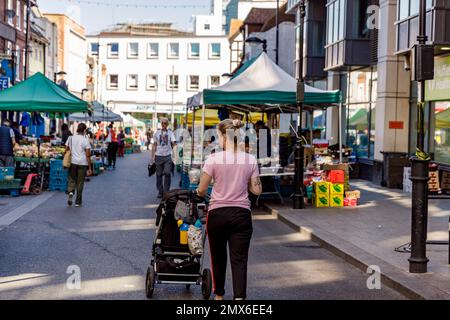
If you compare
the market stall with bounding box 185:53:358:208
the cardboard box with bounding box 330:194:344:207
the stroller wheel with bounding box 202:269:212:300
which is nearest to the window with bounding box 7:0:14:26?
the market stall with bounding box 185:53:358:208

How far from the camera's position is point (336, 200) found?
56.6ft

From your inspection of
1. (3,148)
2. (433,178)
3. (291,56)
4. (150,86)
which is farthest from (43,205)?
(150,86)

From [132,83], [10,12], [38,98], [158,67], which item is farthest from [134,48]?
[38,98]

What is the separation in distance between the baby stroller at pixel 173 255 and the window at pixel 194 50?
262 ft

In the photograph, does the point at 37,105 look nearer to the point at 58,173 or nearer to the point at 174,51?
the point at 58,173

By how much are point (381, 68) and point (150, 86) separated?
209 ft

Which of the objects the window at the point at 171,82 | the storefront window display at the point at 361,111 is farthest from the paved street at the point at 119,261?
the window at the point at 171,82

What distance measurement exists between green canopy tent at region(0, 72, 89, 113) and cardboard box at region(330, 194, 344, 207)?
8442mm

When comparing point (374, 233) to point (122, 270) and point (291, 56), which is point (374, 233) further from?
point (291, 56)

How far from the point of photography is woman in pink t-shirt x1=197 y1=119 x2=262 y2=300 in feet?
22.8

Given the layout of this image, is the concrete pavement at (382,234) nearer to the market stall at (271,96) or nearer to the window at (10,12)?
the market stall at (271,96)

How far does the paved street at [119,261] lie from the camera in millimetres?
8367

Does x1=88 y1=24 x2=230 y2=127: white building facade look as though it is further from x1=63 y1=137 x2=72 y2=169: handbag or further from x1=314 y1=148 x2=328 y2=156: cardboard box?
x1=63 y1=137 x2=72 y2=169: handbag

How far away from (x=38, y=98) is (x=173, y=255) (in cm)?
1458
